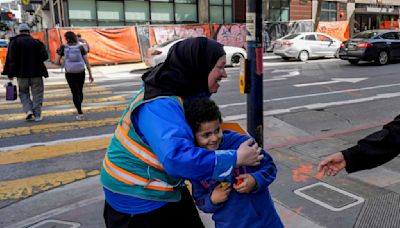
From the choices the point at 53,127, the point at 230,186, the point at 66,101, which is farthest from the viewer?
the point at 66,101

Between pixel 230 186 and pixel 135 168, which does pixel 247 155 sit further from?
pixel 135 168

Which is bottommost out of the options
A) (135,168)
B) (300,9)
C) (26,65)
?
(135,168)

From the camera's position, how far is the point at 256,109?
4285 mm

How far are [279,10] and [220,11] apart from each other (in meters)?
5.02

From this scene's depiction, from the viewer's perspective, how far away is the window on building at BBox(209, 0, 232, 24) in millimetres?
27188

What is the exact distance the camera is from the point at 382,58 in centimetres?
1727

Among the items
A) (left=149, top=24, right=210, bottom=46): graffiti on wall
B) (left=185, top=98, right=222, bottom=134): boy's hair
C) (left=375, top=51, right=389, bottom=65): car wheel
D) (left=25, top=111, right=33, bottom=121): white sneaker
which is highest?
(left=149, top=24, right=210, bottom=46): graffiti on wall

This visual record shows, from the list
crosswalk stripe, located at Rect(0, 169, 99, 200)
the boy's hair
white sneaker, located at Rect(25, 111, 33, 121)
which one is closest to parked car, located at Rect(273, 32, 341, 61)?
white sneaker, located at Rect(25, 111, 33, 121)

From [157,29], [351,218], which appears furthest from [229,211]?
[157,29]

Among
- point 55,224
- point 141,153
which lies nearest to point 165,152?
point 141,153

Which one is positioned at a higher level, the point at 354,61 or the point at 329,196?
the point at 354,61

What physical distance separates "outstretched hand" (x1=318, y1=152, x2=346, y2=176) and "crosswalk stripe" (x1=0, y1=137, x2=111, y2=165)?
4.54m

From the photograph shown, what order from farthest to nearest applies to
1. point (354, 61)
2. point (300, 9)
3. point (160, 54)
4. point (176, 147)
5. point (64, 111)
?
point (300, 9) < point (354, 61) < point (160, 54) < point (64, 111) < point (176, 147)

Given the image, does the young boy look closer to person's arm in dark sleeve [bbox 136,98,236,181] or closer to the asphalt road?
person's arm in dark sleeve [bbox 136,98,236,181]
